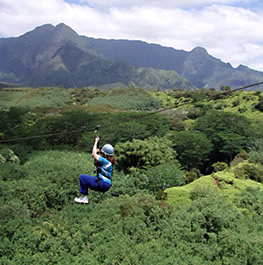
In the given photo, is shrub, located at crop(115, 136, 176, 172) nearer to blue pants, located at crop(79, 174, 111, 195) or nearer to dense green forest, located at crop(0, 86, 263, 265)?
dense green forest, located at crop(0, 86, 263, 265)

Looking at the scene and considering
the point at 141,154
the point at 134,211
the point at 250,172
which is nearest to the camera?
the point at 134,211

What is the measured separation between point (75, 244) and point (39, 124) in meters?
38.5

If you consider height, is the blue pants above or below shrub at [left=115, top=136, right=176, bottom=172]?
above

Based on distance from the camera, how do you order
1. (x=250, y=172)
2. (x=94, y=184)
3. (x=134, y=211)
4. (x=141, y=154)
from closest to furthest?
(x=94, y=184)
(x=134, y=211)
(x=250, y=172)
(x=141, y=154)

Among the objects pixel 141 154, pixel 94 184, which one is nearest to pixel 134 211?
pixel 94 184

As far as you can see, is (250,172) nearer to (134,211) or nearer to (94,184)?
(134,211)

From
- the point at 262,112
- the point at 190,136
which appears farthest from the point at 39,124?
the point at 262,112

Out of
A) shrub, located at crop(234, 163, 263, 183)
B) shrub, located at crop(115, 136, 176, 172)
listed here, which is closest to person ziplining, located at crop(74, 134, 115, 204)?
shrub, located at crop(234, 163, 263, 183)

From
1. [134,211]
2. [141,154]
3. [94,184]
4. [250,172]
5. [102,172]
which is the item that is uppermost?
[102,172]

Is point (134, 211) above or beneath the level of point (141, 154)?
above

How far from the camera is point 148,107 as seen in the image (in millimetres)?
99562

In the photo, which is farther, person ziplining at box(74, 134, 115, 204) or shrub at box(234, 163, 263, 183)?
shrub at box(234, 163, 263, 183)

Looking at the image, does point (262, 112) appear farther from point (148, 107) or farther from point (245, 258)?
point (245, 258)

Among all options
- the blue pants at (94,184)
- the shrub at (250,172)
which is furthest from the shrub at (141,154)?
the blue pants at (94,184)
